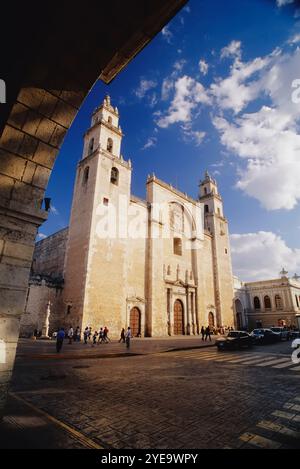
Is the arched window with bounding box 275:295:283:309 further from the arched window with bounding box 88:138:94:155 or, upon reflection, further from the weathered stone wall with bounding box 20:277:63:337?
the arched window with bounding box 88:138:94:155

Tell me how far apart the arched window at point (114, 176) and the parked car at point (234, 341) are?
61.4 ft

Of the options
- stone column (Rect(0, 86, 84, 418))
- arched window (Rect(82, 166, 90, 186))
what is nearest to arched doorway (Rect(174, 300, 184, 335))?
arched window (Rect(82, 166, 90, 186))

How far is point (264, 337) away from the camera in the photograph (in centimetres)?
2100

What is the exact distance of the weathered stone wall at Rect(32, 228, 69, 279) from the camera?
27406 mm

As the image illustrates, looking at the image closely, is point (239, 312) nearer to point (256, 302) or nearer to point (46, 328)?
point (256, 302)

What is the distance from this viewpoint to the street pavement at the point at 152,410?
10.8 ft

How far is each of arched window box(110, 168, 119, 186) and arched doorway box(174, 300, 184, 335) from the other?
656 inches

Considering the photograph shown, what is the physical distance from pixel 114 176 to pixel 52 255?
39.8ft

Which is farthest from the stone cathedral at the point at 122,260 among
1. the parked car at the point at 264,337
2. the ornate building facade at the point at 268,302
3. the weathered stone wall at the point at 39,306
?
the parked car at the point at 264,337

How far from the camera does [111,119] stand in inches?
1185

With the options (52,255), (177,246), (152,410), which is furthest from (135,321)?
(152,410)

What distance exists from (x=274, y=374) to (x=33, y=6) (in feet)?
35.2
